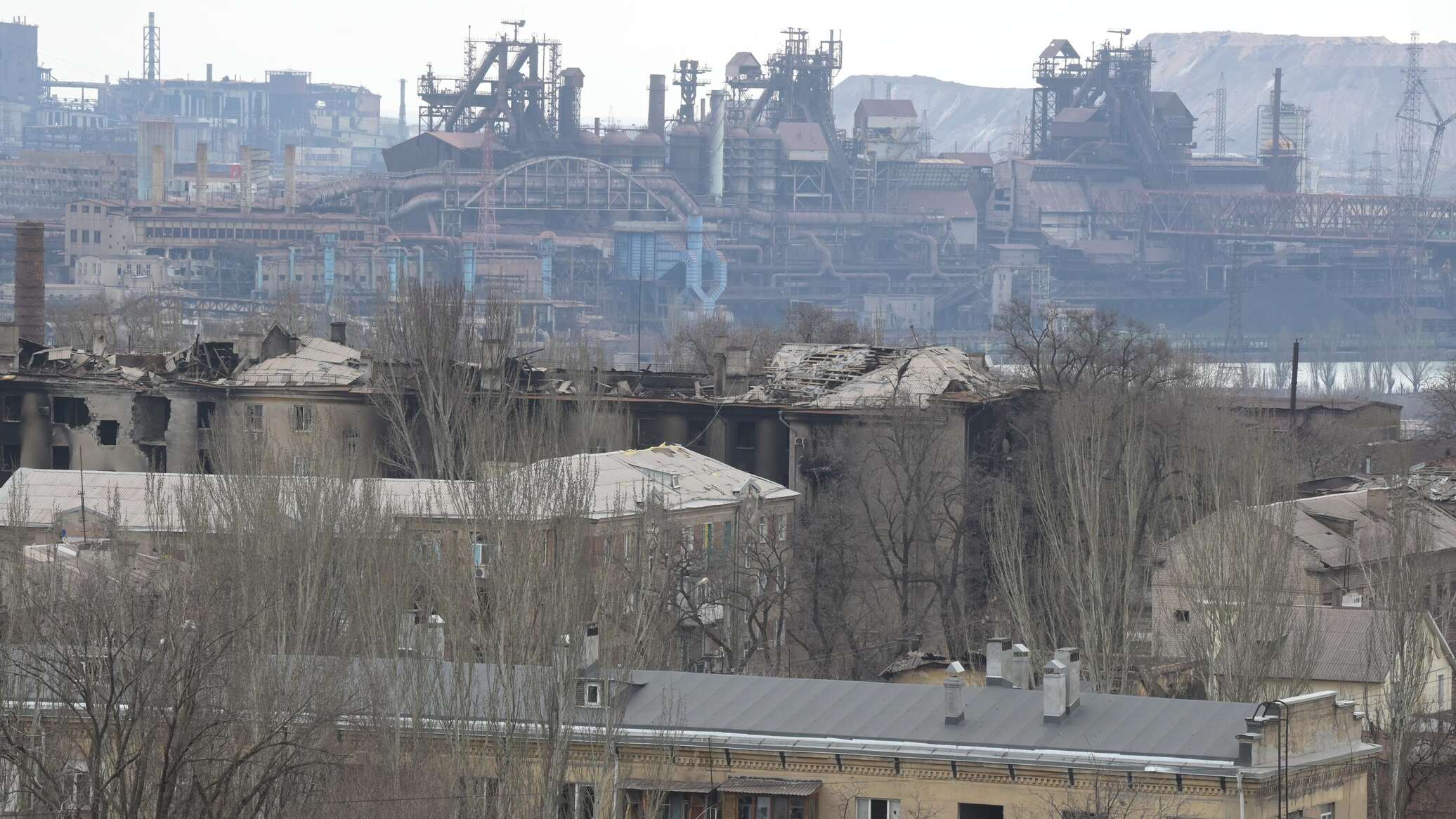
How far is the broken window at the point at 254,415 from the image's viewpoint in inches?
2019

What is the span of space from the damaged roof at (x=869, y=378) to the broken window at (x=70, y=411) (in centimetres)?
1194

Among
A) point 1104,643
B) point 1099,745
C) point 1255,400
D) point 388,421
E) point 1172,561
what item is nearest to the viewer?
point 1099,745

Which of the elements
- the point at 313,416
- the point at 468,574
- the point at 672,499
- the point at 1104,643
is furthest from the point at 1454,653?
the point at 313,416

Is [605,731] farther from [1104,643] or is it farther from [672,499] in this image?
[672,499]

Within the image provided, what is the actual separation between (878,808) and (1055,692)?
1.56m

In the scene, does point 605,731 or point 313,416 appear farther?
point 313,416

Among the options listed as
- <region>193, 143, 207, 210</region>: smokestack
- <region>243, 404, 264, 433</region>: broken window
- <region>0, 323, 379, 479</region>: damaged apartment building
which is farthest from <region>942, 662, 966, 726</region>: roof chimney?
<region>193, 143, 207, 210</region>: smokestack

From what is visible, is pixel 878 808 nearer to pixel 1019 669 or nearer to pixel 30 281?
pixel 1019 669

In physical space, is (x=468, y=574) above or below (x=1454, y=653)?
above

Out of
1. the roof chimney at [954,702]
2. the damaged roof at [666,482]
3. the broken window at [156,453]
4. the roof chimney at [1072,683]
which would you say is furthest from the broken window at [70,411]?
the roof chimney at [1072,683]

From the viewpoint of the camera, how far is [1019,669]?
2358cm

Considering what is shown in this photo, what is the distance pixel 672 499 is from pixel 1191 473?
7180mm

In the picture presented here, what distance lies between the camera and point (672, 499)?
40594 mm

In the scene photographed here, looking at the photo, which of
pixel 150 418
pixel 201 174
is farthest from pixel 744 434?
pixel 201 174
